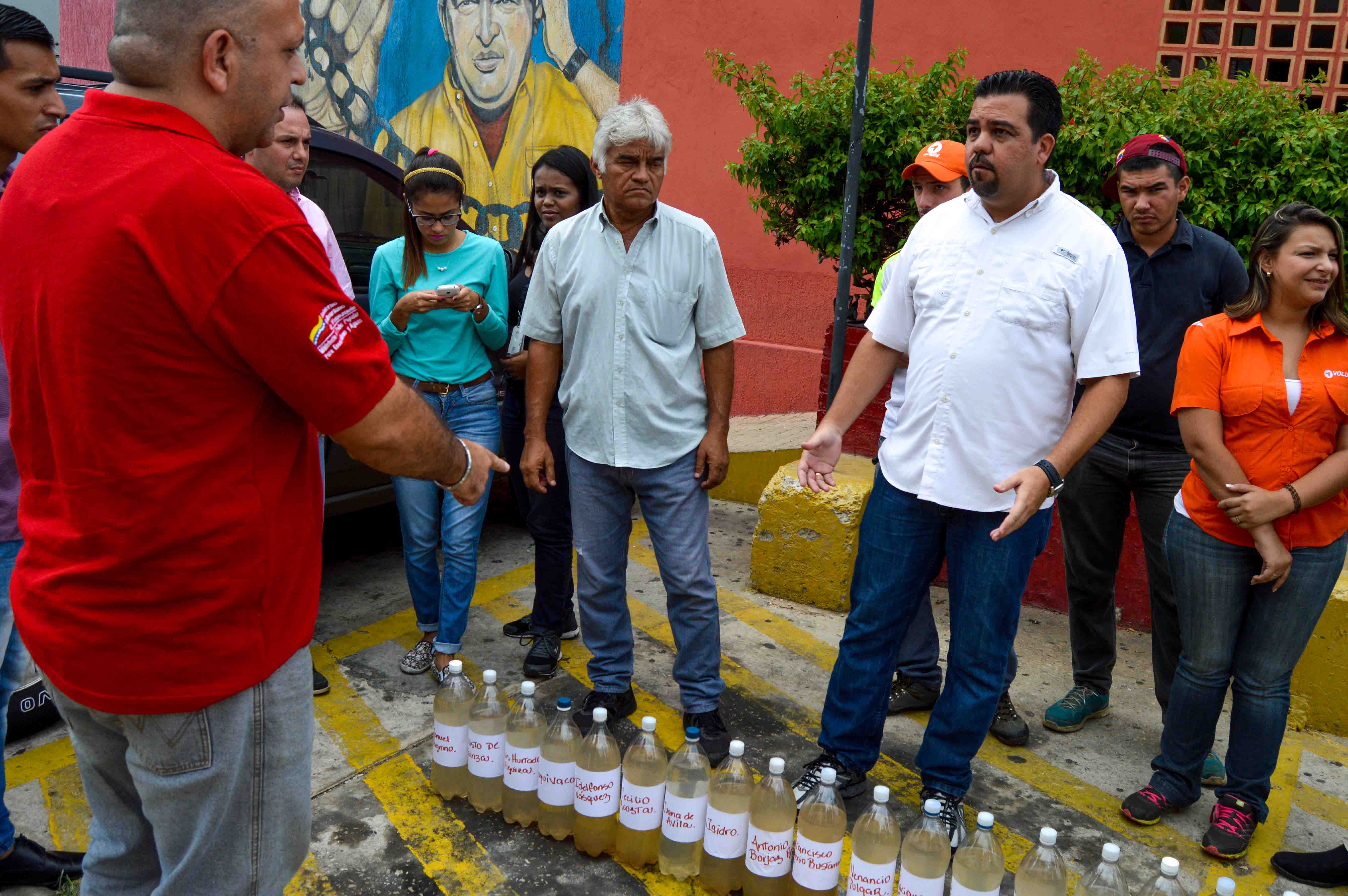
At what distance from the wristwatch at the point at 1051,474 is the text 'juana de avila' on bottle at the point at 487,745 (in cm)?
173

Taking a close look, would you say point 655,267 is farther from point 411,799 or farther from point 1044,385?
point 411,799

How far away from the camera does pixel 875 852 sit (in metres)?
2.58

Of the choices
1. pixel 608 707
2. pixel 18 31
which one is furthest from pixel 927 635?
pixel 18 31

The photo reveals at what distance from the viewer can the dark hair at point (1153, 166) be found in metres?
3.67

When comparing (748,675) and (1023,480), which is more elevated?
(1023,480)

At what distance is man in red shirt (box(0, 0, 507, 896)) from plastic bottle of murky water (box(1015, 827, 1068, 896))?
6.12 feet

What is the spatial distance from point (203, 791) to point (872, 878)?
1.65m

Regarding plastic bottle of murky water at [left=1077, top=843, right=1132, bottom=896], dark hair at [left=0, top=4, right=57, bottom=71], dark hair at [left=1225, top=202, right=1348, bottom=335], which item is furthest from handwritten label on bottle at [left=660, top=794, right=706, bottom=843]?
dark hair at [left=0, top=4, right=57, bottom=71]

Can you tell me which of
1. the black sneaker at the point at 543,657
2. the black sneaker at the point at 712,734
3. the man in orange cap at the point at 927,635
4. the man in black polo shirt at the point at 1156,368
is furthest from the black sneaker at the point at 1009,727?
the black sneaker at the point at 543,657

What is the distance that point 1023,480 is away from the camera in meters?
2.74

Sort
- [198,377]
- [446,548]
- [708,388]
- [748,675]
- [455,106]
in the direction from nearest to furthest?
[198,377]
[708,388]
[446,548]
[748,675]
[455,106]

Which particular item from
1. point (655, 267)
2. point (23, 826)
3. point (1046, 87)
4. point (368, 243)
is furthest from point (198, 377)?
point (368, 243)

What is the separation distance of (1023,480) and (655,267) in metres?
1.46

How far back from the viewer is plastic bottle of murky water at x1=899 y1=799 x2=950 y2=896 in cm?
262
